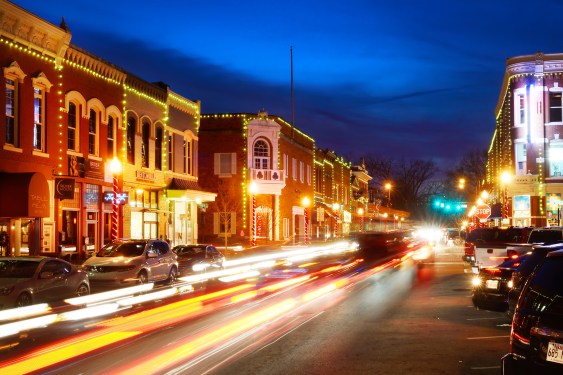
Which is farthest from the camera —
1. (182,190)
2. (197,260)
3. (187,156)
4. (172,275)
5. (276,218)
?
(276,218)

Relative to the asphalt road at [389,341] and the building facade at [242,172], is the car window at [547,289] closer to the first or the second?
the asphalt road at [389,341]

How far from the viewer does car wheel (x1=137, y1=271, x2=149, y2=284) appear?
23.2m

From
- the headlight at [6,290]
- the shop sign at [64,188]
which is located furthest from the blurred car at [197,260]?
the headlight at [6,290]

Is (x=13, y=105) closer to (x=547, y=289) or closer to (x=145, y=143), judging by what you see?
(x=145, y=143)

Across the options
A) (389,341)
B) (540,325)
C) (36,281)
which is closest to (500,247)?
(389,341)

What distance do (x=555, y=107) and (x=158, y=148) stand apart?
29292 millimetres

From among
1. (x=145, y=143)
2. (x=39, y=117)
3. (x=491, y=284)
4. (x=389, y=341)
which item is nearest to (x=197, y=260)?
(x=39, y=117)

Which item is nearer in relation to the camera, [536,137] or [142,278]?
[142,278]

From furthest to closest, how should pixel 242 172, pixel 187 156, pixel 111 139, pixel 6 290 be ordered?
pixel 242 172, pixel 187 156, pixel 111 139, pixel 6 290

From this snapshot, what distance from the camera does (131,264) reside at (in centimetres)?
2316

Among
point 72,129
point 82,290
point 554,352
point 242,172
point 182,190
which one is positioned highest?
point 72,129

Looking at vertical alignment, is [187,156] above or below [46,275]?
above

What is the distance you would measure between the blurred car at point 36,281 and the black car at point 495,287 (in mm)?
9977

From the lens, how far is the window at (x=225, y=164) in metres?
57.1
